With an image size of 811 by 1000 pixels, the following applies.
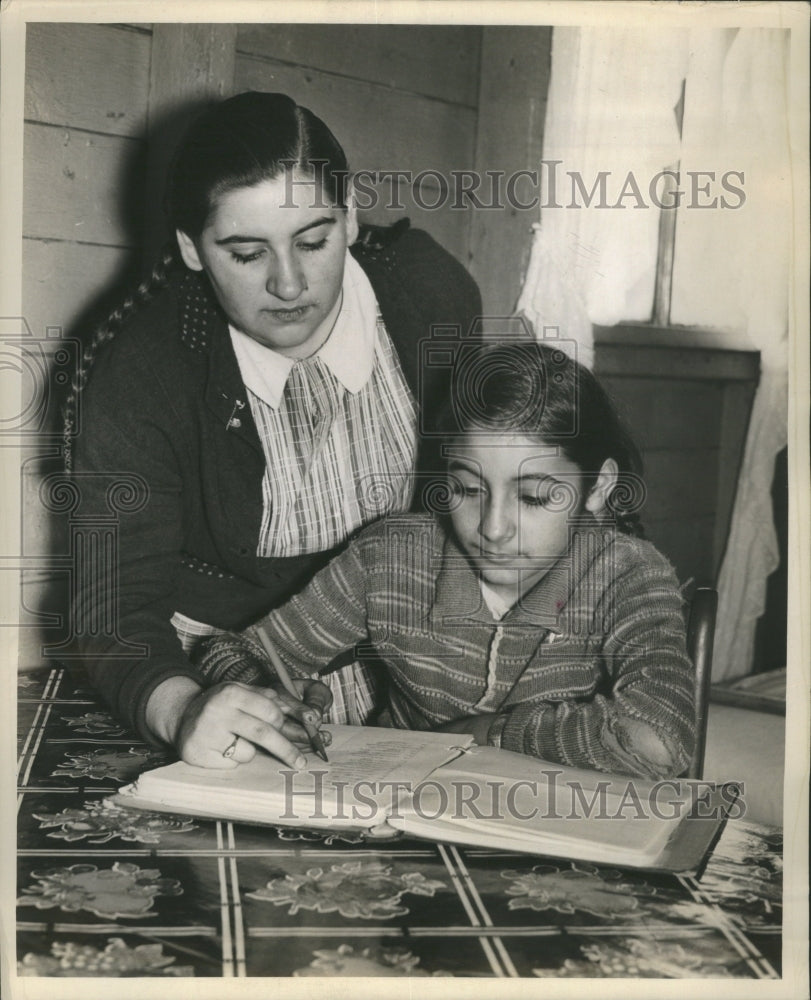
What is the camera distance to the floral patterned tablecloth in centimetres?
77

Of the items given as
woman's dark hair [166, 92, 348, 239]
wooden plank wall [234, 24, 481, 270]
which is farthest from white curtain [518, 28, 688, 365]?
woman's dark hair [166, 92, 348, 239]

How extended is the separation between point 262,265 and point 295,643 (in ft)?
1.34

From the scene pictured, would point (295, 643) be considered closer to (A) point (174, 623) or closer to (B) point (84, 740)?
(A) point (174, 623)

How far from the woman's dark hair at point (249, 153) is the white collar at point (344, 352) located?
0.10 m

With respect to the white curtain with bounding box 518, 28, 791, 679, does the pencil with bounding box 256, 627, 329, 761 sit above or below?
below

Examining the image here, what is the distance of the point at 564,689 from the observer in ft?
3.52

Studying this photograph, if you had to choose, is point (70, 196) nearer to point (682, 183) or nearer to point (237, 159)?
point (237, 159)

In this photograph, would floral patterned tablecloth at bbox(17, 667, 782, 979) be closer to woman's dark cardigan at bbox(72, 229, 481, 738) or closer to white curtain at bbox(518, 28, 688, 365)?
woman's dark cardigan at bbox(72, 229, 481, 738)

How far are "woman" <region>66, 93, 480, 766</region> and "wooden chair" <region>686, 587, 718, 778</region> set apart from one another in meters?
0.33

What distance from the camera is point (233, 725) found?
94cm

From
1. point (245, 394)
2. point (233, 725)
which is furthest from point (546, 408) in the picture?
point (233, 725)

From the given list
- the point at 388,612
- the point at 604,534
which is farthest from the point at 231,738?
the point at 604,534

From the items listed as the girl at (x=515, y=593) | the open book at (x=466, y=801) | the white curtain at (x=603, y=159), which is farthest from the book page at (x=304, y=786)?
the white curtain at (x=603, y=159)

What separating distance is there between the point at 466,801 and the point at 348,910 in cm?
15
